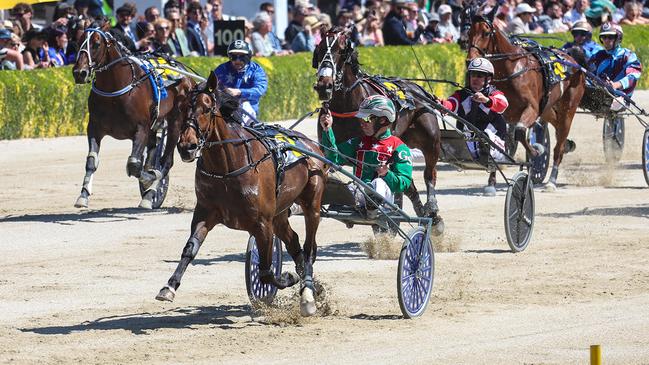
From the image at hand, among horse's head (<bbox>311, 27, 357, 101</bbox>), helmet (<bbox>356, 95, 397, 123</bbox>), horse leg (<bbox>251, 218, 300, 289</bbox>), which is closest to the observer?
horse leg (<bbox>251, 218, 300, 289</bbox>)

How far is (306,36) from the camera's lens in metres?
24.1

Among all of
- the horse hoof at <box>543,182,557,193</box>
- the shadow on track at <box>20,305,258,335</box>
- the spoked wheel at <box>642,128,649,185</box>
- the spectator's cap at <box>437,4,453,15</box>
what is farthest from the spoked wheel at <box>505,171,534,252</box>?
the spectator's cap at <box>437,4,453,15</box>

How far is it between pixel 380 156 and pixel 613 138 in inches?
374

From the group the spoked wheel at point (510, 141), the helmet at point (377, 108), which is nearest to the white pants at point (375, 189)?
the helmet at point (377, 108)

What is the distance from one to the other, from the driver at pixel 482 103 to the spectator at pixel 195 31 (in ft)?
23.7

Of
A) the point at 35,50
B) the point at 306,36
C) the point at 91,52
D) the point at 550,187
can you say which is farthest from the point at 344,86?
the point at 306,36

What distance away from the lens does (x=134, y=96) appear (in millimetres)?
15398

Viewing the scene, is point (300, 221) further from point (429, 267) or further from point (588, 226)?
point (429, 267)

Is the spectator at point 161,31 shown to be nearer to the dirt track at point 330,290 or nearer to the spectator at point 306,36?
the dirt track at point 330,290

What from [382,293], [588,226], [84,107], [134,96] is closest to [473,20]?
[588,226]

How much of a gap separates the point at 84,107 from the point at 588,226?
8649 mm

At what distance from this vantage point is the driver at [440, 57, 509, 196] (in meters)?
13.3

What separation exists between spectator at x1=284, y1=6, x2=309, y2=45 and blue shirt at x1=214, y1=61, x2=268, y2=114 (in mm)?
8729

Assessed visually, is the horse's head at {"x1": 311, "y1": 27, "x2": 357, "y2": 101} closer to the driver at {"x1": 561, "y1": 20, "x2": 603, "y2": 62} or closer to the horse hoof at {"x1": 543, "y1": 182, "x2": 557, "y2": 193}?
the horse hoof at {"x1": 543, "y1": 182, "x2": 557, "y2": 193}
